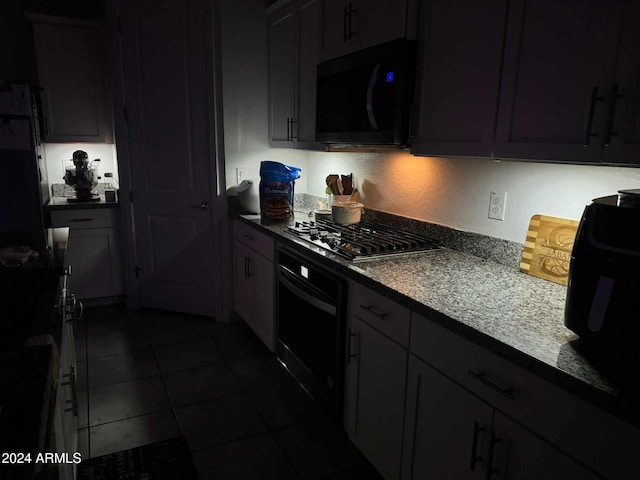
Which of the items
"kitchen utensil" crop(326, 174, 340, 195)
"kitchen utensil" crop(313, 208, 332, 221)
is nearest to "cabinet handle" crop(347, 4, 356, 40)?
"kitchen utensil" crop(326, 174, 340, 195)

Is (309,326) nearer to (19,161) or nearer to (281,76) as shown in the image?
(281,76)

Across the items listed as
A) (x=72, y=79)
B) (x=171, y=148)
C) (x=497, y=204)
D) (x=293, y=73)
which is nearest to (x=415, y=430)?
(x=497, y=204)

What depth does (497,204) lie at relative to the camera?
6.09ft

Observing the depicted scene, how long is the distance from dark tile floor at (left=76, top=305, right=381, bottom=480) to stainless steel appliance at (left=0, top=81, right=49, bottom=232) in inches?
35.9

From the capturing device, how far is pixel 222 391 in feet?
8.05

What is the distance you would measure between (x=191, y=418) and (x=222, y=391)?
0.86 ft

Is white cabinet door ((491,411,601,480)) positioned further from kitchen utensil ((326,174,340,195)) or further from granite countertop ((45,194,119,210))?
granite countertop ((45,194,119,210))

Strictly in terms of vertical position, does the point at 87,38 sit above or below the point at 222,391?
above

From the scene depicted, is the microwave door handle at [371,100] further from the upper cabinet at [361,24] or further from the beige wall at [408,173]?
the beige wall at [408,173]

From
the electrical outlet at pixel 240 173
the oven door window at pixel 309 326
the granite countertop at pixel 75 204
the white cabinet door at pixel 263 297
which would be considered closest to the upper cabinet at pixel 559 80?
the oven door window at pixel 309 326

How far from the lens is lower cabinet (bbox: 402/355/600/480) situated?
1.03m

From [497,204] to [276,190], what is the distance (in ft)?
4.78

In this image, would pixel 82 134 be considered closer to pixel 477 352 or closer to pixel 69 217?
pixel 69 217

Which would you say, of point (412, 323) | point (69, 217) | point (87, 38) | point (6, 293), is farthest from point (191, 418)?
point (87, 38)
